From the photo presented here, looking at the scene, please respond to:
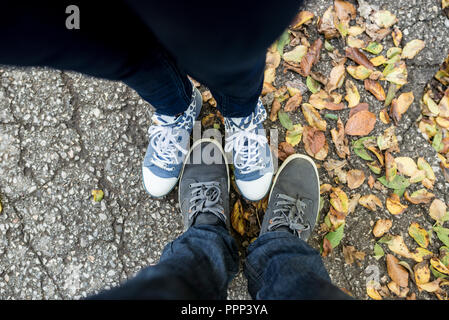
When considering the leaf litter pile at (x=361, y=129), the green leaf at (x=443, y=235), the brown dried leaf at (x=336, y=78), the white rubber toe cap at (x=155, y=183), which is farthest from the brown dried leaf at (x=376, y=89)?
the white rubber toe cap at (x=155, y=183)

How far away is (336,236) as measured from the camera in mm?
1475

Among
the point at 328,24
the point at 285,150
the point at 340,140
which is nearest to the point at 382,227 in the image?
the point at 340,140

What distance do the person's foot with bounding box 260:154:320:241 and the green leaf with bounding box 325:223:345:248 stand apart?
114 mm

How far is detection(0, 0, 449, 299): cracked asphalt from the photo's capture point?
4.89 feet

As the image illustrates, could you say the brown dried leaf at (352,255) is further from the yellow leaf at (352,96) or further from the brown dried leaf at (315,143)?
the yellow leaf at (352,96)

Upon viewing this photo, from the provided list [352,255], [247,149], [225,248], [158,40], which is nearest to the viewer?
[158,40]

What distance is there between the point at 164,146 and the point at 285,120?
24.2 inches

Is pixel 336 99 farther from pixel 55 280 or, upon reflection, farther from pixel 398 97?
pixel 55 280

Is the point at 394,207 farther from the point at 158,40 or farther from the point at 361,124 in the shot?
the point at 158,40

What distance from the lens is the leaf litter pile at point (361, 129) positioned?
1.47 metres

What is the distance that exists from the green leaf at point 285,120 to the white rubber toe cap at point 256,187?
0.27 meters

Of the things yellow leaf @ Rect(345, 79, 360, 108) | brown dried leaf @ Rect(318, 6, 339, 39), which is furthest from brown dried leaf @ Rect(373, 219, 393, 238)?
brown dried leaf @ Rect(318, 6, 339, 39)
